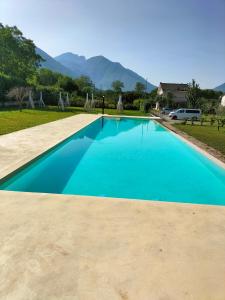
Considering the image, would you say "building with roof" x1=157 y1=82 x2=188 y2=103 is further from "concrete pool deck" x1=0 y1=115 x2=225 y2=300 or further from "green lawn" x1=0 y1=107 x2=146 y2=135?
"concrete pool deck" x1=0 y1=115 x2=225 y2=300

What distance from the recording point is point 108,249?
340cm

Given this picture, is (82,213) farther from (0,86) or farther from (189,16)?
(0,86)

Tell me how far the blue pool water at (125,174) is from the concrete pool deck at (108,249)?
1793 millimetres

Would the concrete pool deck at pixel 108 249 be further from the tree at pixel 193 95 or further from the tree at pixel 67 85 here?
the tree at pixel 67 85

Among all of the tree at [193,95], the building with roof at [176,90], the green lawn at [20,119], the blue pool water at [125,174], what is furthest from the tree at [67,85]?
the blue pool water at [125,174]

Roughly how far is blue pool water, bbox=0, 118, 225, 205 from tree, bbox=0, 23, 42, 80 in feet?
95.0

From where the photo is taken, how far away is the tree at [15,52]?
36.4m

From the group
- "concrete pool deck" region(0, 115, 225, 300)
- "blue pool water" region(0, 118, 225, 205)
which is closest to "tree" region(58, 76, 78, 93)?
"blue pool water" region(0, 118, 225, 205)

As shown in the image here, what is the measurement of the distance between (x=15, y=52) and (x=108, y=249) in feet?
128

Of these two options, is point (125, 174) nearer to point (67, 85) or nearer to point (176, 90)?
point (67, 85)

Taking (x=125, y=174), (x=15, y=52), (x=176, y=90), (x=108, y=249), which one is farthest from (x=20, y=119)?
(x=176, y=90)

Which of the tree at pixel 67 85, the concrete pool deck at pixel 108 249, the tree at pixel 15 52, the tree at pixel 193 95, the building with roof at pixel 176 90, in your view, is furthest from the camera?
the building with roof at pixel 176 90

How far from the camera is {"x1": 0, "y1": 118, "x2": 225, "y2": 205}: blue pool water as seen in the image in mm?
6852

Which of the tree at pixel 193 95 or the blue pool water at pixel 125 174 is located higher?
the tree at pixel 193 95
